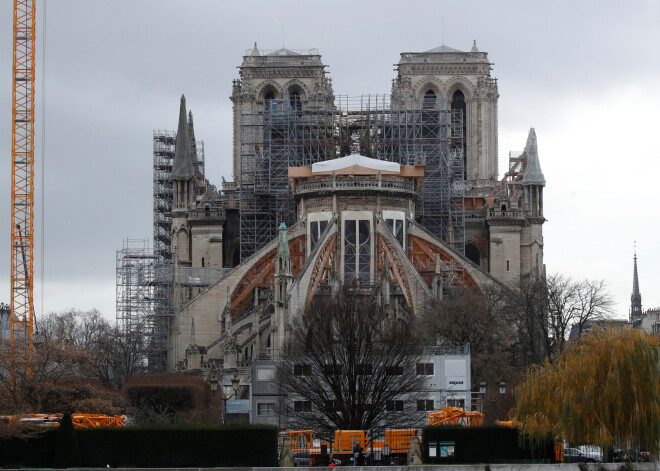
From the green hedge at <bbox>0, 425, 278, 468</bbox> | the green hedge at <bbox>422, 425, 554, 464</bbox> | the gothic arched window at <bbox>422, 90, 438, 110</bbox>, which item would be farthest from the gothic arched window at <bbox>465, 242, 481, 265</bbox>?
the green hedge at <bbox>0, 425, 278, 468</bbox>

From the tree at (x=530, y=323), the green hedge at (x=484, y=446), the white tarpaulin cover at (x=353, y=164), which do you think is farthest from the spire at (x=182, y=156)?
the green hedge at (x=484, y=446)

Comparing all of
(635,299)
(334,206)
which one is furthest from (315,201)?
(635,299)

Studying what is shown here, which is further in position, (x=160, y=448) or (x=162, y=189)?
(x=162, y=189)

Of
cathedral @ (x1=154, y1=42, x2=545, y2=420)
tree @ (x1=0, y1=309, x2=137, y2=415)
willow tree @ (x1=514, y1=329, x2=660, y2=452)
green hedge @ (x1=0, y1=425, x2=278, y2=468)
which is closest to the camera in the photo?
willow tree @ (x1=514, y1=329, x2=660, y2=452)

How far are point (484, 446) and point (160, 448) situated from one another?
10277mm

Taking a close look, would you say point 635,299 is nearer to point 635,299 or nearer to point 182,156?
point 635,299

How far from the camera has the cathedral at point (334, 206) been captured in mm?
92500

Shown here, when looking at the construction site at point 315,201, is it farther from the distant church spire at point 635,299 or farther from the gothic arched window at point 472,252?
the distant church spire at point 635,299

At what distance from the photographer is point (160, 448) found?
5384cm

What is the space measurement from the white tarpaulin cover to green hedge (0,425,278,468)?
4534 centimetres

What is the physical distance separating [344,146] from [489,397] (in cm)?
3924

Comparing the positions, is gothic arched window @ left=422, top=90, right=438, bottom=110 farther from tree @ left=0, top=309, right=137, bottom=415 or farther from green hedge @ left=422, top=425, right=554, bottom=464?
green hedge @ left=422, top=425, right=554, bottom=464

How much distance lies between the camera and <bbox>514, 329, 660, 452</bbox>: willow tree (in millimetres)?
53125

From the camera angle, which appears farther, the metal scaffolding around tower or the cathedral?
the metal scaffolding around tower
